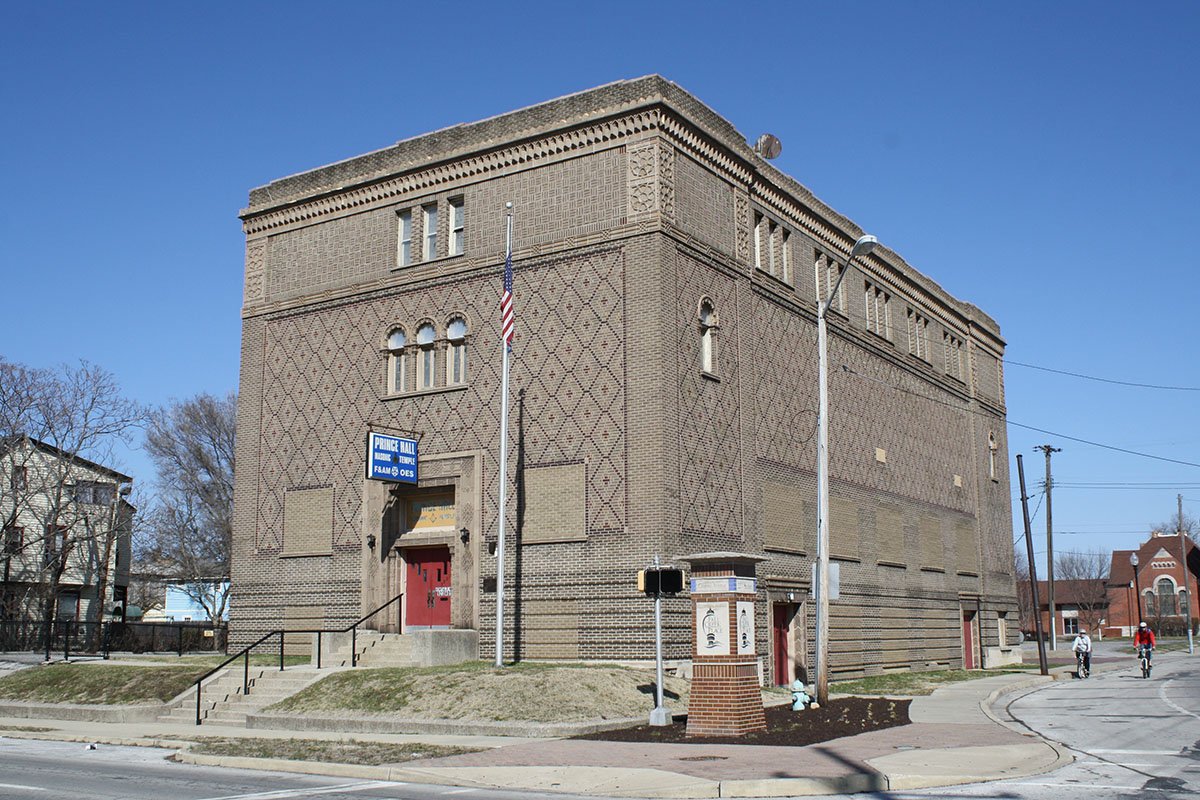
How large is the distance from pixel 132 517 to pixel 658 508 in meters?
43.2

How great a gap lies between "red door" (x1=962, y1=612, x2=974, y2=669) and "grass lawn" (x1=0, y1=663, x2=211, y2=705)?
28.7m

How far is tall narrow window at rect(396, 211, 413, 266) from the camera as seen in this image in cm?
3250

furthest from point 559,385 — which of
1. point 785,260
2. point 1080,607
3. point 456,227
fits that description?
point 1080,607

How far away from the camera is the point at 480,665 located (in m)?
26.2

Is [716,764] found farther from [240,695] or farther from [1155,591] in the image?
[1155,591]

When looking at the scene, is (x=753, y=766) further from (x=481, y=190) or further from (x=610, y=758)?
(x=481, y=190)

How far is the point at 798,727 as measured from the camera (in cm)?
2041

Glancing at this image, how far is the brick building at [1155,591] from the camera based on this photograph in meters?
109

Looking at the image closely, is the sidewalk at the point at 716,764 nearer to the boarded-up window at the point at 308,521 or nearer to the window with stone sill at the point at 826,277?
the boarded-up window at the point at 308,521

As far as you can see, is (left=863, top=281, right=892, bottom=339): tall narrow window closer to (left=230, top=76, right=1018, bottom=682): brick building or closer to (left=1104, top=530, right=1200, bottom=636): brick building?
(left=230, top=76, right=1018, bottom=682): brick building

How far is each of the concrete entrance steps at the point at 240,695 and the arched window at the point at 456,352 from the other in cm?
801

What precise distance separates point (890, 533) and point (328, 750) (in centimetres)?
2547

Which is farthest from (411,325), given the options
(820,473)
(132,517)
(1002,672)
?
(132,517)

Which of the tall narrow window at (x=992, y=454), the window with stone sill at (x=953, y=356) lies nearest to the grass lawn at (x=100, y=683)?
the window with stone sill at (x=953, y=356)
